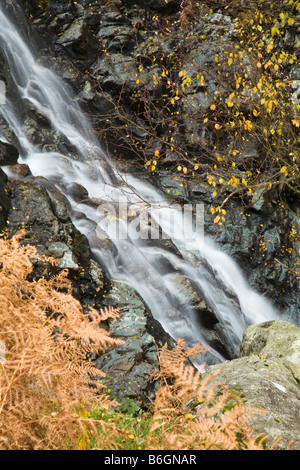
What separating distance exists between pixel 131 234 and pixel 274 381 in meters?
6.04

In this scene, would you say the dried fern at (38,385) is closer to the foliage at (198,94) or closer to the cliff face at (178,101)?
the cliff face at (178,101)

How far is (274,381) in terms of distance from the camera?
111 inches

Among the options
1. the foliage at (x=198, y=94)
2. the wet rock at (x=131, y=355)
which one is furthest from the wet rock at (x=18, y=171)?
the foliage at (x=198, y=94)

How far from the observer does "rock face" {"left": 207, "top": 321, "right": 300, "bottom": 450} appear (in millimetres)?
2156

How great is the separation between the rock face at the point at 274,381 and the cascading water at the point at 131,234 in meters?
2.42

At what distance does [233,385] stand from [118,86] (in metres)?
11.4

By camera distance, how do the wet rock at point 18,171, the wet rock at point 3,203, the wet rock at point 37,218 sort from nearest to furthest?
the wet rock at point 3,203 → the wet rock at point 37,218 → the wet rock at point 18,171

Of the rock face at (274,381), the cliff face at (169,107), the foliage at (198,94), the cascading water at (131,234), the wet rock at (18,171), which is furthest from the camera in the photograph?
the foliage at (198,94)

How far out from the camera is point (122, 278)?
22.6 feet

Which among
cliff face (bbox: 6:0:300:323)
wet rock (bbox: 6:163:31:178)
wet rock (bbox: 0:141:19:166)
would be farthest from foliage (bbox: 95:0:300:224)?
wet rock (bbox: 6:163:31:178)

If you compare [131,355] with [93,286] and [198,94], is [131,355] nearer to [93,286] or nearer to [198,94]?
[93,286]

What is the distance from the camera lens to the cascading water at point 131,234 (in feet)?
23.8

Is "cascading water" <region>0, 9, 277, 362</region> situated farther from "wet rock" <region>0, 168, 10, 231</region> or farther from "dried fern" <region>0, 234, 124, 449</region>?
"dried fern" <region>0, 234, 124, 449</region>

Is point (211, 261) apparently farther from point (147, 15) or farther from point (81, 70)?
point (147, 15)
